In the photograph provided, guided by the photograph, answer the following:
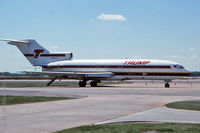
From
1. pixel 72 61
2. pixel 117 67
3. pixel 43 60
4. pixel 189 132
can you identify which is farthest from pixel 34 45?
pixel 189 132

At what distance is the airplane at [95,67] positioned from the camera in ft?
135

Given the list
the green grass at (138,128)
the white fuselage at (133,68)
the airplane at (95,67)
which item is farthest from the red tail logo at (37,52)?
the green grass at (138,128)

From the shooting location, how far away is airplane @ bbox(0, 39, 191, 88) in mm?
41281

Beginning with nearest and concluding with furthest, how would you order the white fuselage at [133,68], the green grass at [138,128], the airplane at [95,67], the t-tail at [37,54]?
the green grass at [138,128] < the white fuselage at [133,68] < the airplane at [95,67] < the t-tail at [37,54]

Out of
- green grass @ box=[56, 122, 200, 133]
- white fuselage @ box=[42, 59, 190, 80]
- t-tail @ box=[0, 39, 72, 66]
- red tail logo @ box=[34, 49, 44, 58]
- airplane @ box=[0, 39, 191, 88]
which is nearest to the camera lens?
green grass @ box=[56, 122, 200, 133]

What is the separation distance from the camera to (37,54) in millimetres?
49125

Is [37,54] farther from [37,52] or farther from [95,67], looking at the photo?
[95,67]

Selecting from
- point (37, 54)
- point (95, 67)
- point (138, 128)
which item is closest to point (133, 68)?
point (95, 67)

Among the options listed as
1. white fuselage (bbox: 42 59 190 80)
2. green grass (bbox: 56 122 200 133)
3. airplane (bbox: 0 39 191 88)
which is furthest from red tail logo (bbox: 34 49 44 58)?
green grass (bbox: 56 122 200 133)

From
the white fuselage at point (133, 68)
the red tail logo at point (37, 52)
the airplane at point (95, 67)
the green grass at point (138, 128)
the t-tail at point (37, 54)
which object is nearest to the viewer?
the green grass at point (138, 128)

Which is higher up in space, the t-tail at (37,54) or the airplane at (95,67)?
the t-tail at (37,54)

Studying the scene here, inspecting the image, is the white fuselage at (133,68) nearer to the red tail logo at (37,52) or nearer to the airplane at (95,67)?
the airplane at (95,67)

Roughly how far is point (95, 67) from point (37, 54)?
35.0 feet

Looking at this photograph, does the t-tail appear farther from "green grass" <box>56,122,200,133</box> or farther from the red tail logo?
"green grass" <box>56,122,200,133</box>
